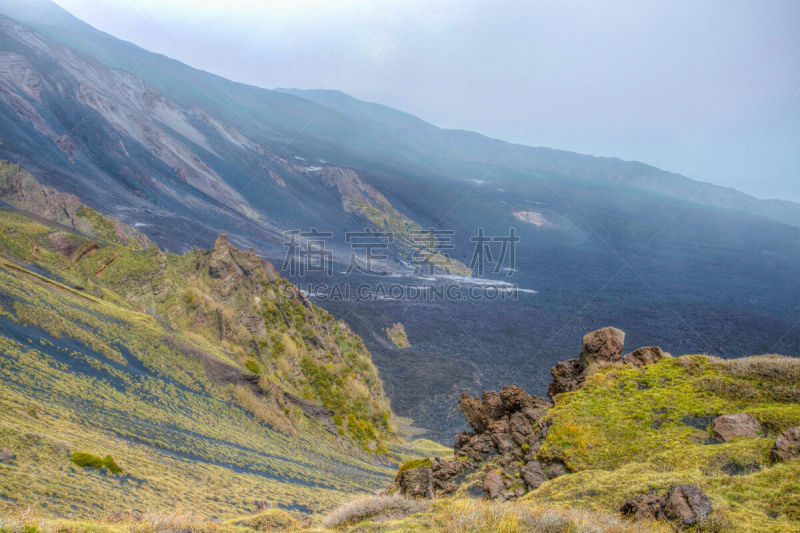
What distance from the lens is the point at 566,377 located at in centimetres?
1021

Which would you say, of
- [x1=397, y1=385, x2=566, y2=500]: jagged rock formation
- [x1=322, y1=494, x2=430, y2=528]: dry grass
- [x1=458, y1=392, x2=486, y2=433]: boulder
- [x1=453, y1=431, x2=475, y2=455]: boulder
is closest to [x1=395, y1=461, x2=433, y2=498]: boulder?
[x1=397, y1=385, x2=566, y2=500]: jagged rock formation

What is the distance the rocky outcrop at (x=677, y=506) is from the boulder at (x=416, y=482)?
3.61 m

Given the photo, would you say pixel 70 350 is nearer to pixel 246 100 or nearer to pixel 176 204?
pixel 176 204

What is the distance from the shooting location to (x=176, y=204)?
61125 mm

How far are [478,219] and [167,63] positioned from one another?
139 meters

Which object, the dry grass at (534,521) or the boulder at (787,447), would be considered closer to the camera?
the dry grass at (534,521)

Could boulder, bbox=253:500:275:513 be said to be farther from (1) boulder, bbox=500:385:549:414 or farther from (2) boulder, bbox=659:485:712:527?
(2) boulder, bbox=659:485:712:527

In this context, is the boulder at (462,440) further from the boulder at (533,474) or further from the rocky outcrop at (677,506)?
the rocky outcrop at (677,506)

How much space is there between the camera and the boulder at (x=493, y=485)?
697 cm

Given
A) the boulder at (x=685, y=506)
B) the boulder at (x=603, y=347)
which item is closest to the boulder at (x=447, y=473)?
the boulder at (x=685, y=506)

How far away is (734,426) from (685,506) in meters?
2.89

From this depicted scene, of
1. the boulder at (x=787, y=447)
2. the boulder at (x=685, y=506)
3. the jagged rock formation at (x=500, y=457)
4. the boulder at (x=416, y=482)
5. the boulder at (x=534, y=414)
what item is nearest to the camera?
the boulder at (x=685, y=506)

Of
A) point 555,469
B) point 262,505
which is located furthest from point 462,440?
point 262,505

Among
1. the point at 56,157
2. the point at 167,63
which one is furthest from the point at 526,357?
the point at 167,63
